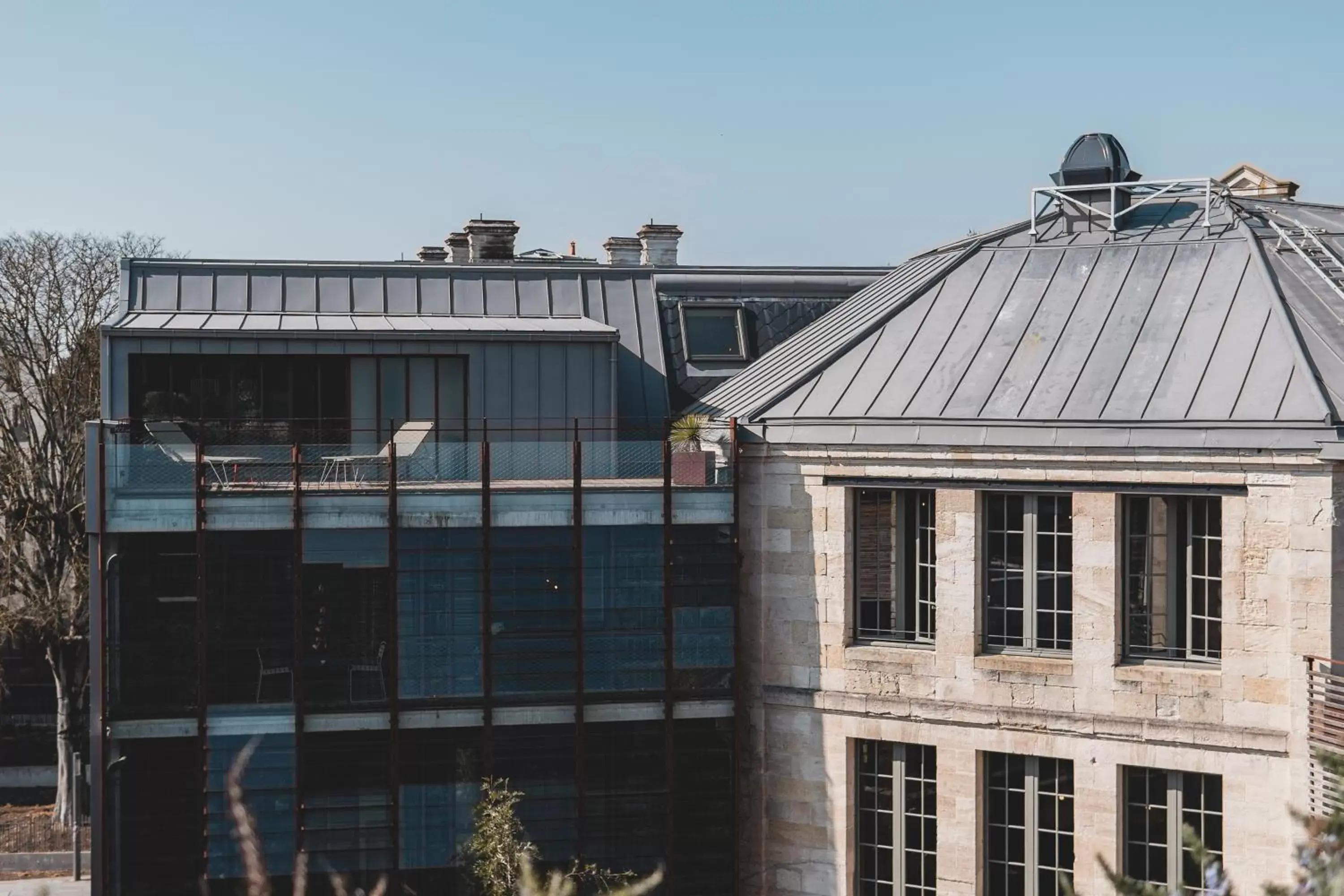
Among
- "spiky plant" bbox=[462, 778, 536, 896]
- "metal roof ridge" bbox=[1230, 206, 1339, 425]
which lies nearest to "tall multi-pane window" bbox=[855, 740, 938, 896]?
"spiky plant" bbox=[462, 778, 536, 896]

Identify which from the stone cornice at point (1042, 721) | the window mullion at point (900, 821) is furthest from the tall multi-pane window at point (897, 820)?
the stone cornice at point (1042, 721)

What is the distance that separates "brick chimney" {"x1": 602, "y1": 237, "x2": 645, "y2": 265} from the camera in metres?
38.7

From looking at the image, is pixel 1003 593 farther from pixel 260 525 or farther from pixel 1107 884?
pixel 260 525

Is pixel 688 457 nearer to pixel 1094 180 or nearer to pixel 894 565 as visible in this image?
pixel 894 565

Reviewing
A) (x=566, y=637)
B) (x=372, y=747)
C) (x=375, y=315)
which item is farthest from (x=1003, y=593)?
(x=375, y=315)

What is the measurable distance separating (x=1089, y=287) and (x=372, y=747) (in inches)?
551

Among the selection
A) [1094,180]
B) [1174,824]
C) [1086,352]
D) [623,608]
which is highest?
[1094,180]

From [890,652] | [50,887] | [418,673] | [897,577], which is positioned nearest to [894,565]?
[897,577]

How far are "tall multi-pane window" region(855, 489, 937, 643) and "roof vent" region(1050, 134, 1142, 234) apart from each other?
21.3 ft

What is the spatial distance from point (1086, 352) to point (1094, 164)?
5212 millimetres

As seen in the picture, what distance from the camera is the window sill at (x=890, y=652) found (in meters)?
24.3

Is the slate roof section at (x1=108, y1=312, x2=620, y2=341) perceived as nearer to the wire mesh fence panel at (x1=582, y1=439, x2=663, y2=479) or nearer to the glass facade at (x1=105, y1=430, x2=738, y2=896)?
the glass facade at (x1=105, y1=430, x2=738, y2=896)

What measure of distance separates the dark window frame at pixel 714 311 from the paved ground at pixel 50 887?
19969 mm

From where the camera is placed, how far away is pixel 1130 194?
1107 inches
